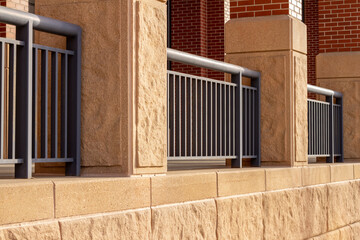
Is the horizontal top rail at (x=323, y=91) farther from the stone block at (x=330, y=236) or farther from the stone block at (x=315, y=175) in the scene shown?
the stone block at (x=330, y=236)

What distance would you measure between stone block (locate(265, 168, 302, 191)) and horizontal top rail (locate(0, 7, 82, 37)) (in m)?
2.64

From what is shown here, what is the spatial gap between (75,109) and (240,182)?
1.85 metres

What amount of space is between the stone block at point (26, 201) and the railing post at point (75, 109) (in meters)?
0.85

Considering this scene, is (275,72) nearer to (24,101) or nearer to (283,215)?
(283,215)

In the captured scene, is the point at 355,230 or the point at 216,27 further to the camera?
the point at 216,27

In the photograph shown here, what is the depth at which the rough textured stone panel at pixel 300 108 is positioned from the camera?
25.2 ft

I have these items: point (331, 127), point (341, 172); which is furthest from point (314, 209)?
point (331, 127)

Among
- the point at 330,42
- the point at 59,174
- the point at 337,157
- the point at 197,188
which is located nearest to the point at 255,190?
the point at 197,188

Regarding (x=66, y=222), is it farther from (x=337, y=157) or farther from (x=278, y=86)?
(x=337, y=157)

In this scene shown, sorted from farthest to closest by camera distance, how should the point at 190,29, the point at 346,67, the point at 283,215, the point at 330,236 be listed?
1. the point at 190,29
2. the point at 346,67
3. the point at 330,236
4. the point at 283,215

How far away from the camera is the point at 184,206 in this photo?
5.15 metres

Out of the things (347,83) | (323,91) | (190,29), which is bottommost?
(323,91)

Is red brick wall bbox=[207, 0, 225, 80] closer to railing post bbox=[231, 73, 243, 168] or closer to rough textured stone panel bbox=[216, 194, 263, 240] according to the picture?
railing post bbox=[231, 73, 243, 168]

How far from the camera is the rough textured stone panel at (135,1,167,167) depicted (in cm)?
478
